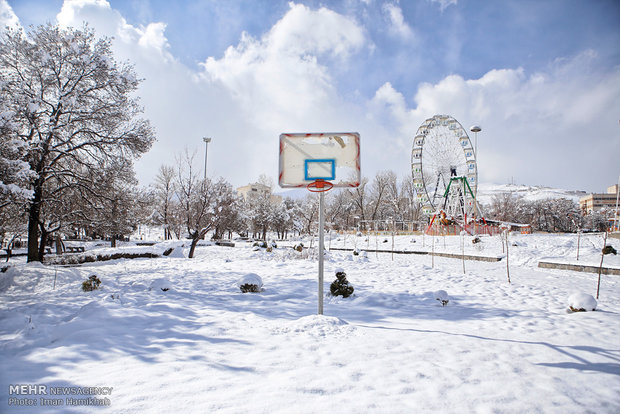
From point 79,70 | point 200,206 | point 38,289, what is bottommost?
point 38,289

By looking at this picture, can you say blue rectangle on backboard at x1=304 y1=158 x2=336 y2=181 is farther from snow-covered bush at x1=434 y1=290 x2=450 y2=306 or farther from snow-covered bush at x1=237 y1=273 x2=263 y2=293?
snow-covered bush at x1=434 y1=290 x2=450 y2=306

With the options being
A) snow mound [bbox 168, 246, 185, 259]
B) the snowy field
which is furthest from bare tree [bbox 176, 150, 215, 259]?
the snowy field

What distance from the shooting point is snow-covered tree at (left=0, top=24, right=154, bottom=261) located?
373 inches

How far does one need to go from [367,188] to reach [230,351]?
46.3m

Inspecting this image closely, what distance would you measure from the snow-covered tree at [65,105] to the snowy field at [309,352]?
5.38 metres

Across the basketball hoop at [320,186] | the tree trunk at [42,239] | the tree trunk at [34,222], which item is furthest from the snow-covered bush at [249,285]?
the tree trunk at [42,239]

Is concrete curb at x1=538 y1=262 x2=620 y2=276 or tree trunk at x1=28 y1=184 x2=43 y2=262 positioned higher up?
tree trunk at x1=28 y1=184 x2=43 y2=262

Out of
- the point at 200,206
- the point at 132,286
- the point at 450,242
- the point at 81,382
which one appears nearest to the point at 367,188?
the point at 450,242

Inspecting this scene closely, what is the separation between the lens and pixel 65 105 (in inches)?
384

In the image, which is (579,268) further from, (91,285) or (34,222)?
(34,222)

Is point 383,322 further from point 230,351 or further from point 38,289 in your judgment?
point 38,289

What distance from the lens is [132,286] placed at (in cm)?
678

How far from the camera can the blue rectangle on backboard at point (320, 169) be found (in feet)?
14.1

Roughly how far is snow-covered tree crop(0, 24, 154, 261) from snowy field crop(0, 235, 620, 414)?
5376mm
